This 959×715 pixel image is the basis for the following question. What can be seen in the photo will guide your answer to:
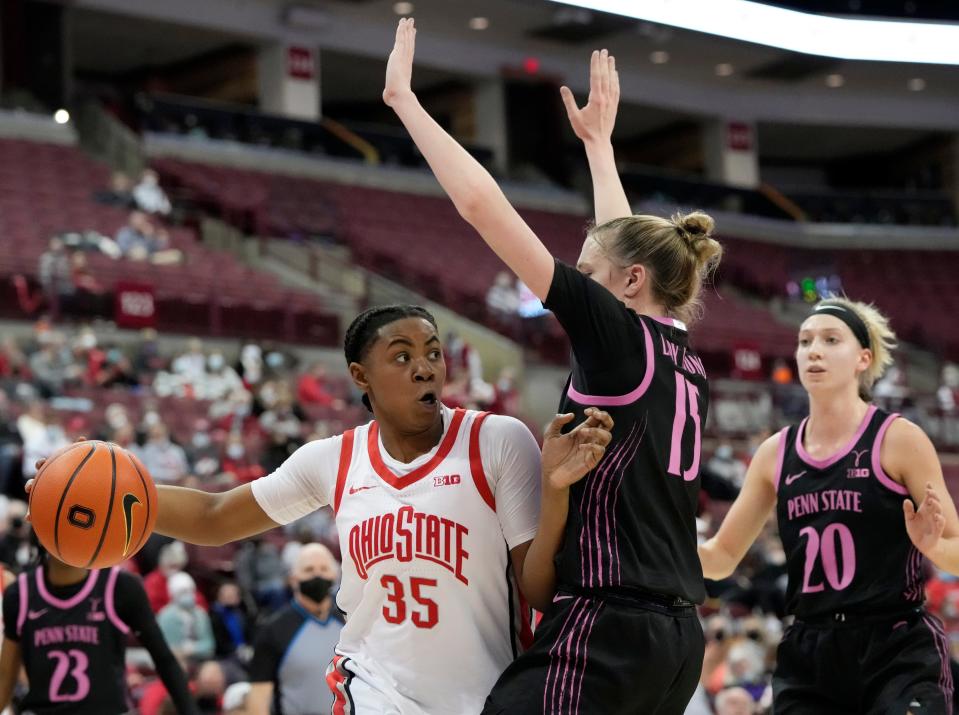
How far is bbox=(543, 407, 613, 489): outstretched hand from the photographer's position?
10.7 ft

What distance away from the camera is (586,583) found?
3352mm

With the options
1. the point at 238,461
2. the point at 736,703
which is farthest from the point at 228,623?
the point at 736,703

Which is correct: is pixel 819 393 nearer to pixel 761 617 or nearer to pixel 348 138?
pixel 761 617

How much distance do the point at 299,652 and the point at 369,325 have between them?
2.95 metres

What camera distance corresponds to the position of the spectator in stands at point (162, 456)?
11.5 metres

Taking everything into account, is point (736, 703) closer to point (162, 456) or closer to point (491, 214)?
point (491, 214)

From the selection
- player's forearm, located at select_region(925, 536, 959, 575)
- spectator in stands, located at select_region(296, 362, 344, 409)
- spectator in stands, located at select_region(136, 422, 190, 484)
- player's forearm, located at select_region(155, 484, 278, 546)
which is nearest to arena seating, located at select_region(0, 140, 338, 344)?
spectator in stands, located at select_region(296, 362, 344, 409)

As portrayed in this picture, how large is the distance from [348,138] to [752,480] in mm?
21246

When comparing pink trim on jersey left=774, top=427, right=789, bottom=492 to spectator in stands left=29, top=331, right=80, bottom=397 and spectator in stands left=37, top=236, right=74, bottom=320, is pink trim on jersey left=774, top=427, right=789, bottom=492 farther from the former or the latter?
spectator in stands left=37, top=236, right=74, bottom=320

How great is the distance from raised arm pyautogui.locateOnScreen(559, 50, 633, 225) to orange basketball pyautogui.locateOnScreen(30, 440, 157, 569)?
1.49 m

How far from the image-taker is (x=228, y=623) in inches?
380

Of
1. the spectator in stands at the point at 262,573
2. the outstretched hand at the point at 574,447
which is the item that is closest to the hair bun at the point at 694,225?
the outstretched hand at the point at 574,447

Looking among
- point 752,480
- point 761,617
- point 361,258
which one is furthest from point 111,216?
point 752,480

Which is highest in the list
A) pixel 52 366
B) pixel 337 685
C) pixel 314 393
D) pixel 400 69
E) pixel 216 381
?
pixel 400 69
